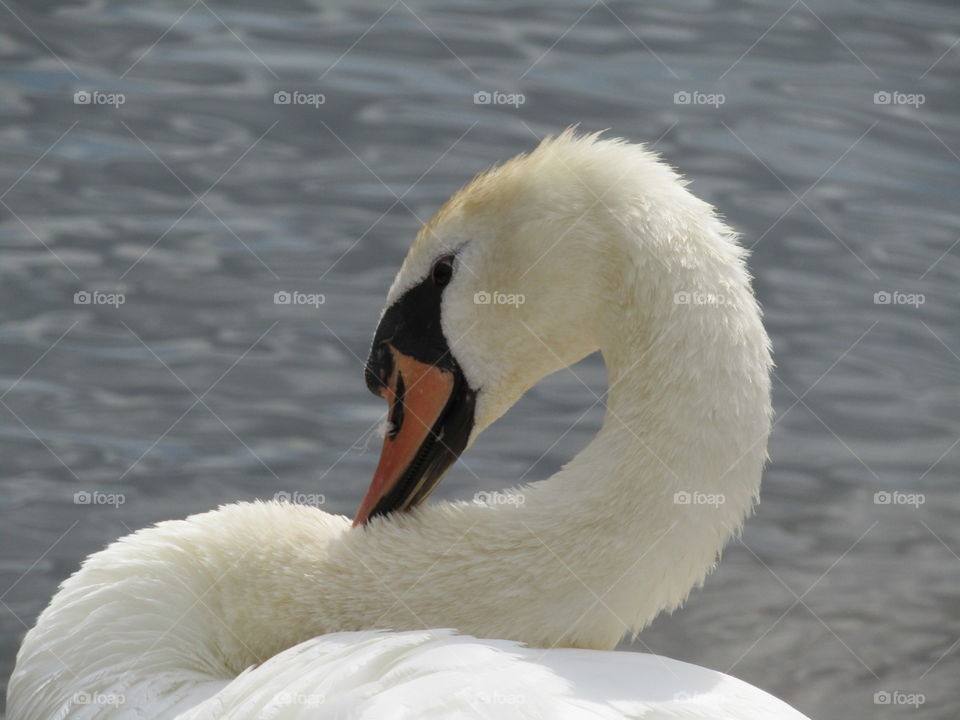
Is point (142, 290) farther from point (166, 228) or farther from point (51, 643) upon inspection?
point (51, 643)

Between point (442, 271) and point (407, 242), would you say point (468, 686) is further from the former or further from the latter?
point (407, 242)

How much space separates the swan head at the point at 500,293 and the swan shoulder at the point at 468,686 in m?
0.71

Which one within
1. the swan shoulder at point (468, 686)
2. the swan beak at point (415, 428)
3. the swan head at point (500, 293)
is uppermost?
the swan head at point (500, 293)

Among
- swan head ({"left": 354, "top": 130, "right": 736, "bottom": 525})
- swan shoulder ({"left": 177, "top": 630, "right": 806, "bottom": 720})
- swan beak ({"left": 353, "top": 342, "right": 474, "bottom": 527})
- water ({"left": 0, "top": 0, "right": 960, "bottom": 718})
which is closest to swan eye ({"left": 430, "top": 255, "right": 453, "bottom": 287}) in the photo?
swan head ({"left": 354, "top": 130, "right": 736, "bottom": 525})

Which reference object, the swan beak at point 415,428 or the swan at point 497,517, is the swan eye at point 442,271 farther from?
the swan beak at point 415,428

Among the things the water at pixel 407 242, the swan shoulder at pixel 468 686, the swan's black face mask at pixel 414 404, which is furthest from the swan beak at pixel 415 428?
the swan shoulder at pixel 468 686

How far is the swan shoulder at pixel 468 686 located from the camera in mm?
3127

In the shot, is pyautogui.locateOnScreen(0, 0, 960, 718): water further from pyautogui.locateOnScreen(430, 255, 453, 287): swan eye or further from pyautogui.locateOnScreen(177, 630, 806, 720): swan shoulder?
pyautogui.locateOnScreen(177, 630, 806, 720): swan shoulder

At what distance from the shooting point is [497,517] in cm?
381

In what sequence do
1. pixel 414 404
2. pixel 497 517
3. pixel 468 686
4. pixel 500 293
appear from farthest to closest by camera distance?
1. pixel 414 404
2. pixel 500 293
3. pixel 497 517
4. pixel 468 686

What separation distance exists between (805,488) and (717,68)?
3.83 metres

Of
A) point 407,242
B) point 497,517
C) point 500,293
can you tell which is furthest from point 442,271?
point 407,242

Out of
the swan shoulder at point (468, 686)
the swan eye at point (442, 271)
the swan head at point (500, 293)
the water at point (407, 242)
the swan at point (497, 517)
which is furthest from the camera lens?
the water at point (407, 242)

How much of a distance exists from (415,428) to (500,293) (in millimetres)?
440
